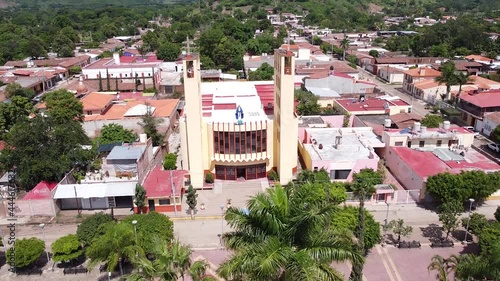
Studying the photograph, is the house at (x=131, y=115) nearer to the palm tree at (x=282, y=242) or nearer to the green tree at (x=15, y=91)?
the green tree at (x=15, y=91)

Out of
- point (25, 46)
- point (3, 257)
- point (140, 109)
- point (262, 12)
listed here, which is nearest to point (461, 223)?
point (3, 257)

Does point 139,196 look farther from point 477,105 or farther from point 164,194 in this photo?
point 477,105

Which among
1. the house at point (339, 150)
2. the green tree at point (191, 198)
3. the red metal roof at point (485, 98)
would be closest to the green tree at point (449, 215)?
the house at point (339, 150)

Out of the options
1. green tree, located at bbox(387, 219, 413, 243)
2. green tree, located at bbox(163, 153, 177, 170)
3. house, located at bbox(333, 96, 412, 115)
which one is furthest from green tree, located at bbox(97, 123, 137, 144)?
green tree, located at bbox(387, 219, 413, 243)

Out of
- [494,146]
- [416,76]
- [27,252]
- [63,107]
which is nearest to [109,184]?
[27,252]

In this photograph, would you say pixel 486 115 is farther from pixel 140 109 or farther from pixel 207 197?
pixel 140 109

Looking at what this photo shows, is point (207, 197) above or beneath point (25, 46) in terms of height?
beneath

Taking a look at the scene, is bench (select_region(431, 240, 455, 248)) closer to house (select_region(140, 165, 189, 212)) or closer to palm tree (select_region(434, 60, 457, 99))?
house (select_region(140, 165, 189, 212))
